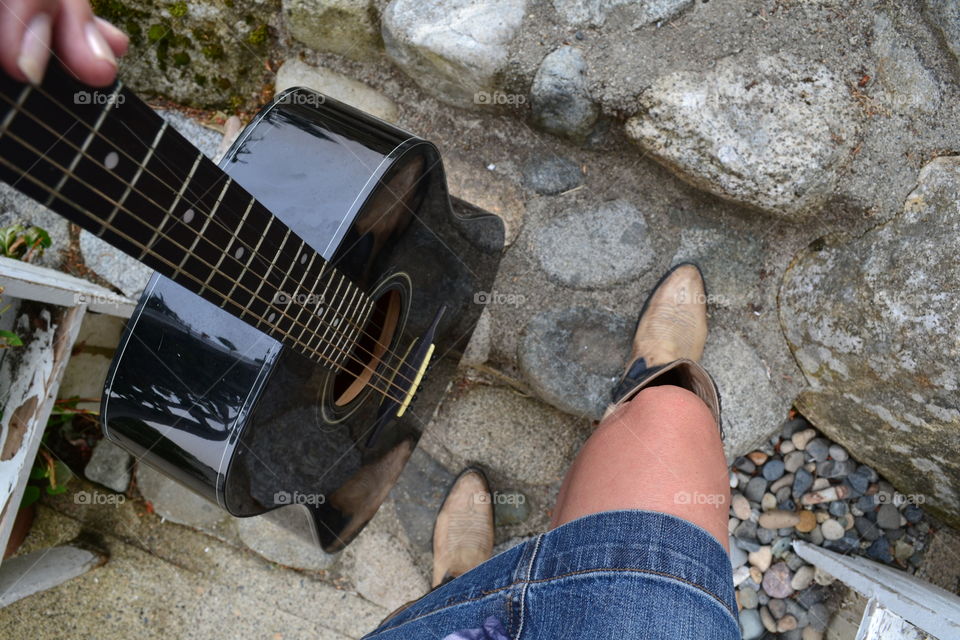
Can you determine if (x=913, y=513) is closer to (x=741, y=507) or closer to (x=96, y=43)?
(x=741, y=507)

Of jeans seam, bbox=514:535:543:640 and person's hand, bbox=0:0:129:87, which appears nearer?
person's hand, bbox=0:0:129:87

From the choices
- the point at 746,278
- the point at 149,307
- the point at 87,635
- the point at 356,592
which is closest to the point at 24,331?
the point at 149,307

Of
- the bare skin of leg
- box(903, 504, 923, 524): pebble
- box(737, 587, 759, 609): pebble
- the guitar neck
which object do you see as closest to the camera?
the guitar neck

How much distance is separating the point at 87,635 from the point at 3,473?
35.3 inches

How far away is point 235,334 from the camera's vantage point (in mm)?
1271

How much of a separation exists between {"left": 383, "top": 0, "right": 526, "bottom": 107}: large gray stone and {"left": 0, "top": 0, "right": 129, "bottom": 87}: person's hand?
4.26 feet

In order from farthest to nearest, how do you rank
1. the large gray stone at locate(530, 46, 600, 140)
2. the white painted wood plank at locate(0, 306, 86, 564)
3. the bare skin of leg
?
the large gray stone at locate(530, 46, 600, 140) → the white painted wood plank at locate(0, 306, 86, 564) → the bare skin of leg

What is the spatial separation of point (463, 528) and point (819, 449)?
4.06ft

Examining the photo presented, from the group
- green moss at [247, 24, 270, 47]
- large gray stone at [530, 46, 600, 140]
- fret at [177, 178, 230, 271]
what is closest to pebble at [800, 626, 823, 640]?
large gray stone at [530, 46, 600, 140]

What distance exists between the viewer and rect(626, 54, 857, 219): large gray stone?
174 centimetres

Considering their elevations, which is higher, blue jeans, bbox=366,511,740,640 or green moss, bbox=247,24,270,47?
green moss, bbox=247,24,270,47

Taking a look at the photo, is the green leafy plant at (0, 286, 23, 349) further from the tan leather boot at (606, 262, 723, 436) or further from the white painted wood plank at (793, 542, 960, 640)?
the white painted wood plank at (793, 542, 960, 640)

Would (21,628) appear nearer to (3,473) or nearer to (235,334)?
(3,473)

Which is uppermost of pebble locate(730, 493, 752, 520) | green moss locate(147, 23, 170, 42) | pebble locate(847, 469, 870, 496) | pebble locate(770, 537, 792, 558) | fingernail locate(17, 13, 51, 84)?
fingernail locate(17, 13, 51, 84)
